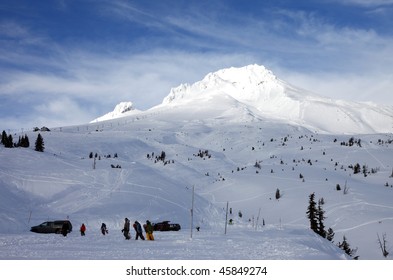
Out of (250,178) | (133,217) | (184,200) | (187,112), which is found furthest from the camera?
(187,112)

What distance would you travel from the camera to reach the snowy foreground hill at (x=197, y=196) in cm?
2636

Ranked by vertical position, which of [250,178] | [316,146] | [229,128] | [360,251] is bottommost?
[360,251]

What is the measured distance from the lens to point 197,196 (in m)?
65.9

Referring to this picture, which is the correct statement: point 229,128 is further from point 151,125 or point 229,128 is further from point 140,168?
point 140,168

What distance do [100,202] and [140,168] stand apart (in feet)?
66.9

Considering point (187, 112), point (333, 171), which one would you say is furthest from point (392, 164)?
point (187, 112)

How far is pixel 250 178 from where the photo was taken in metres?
79.0

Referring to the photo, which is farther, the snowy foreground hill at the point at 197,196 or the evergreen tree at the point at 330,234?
the evergreen tree at the point at 330,234

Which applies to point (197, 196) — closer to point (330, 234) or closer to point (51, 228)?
point (330, 234)

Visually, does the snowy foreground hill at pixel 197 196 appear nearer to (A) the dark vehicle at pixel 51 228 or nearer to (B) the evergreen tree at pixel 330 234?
(B) the evergreen tree at pixel 330 234

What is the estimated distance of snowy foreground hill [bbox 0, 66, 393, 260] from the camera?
86.5 feet

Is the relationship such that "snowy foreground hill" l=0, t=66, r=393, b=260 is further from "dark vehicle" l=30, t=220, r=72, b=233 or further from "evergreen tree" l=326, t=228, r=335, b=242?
"dark vehicle" l=30, t=220, r=72, b=233

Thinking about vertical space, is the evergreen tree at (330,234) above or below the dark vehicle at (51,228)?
below

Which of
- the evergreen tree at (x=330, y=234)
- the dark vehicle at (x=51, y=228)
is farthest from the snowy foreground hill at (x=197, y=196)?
the dark vehicle at (x=51, y=228)
